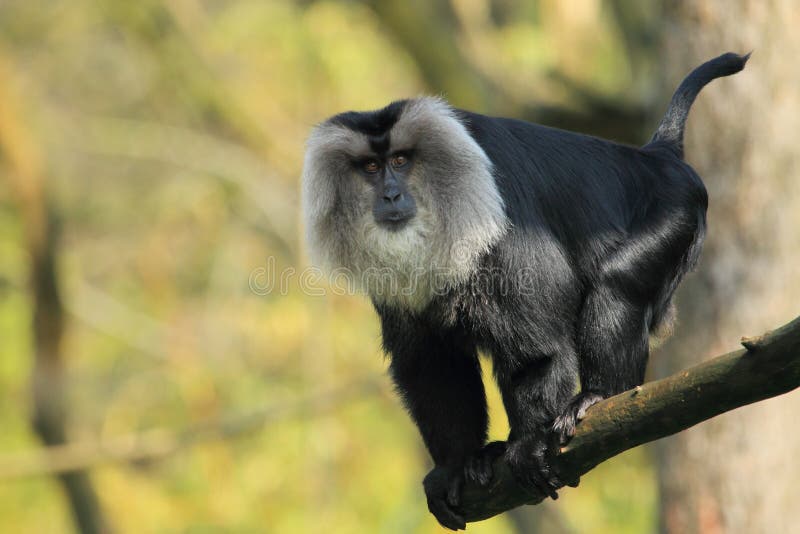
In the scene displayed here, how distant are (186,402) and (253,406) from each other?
116cm

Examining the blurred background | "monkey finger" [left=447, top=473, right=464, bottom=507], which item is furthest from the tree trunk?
"monkey finger" [left=447, top=473, right=464, bottom=507]

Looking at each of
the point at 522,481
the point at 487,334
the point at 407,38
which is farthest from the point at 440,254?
the point at 407,38

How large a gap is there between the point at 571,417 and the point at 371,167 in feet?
4.50

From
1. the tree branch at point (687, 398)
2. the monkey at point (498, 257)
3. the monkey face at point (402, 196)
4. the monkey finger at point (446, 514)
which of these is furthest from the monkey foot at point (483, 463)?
the monkey face at point (402, 196)

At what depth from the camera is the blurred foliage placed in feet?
37.6

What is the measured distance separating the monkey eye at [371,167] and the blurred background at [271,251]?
2814mm

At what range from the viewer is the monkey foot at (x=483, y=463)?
4520 mm

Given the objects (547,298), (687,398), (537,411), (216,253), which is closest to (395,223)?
(547,298)

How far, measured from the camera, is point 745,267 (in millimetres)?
6520

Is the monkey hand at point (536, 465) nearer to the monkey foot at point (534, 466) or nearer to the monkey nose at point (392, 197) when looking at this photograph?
the monkey foot at point (534, 466)

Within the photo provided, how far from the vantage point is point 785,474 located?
643 centimetres

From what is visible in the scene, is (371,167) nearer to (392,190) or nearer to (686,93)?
(392,190)

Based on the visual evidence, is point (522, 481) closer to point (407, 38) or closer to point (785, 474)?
point (785, 474)

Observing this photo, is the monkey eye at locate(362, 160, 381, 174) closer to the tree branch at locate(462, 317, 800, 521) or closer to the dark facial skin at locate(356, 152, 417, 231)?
the dark facial skin at locate(356, 152, 417, 231)
